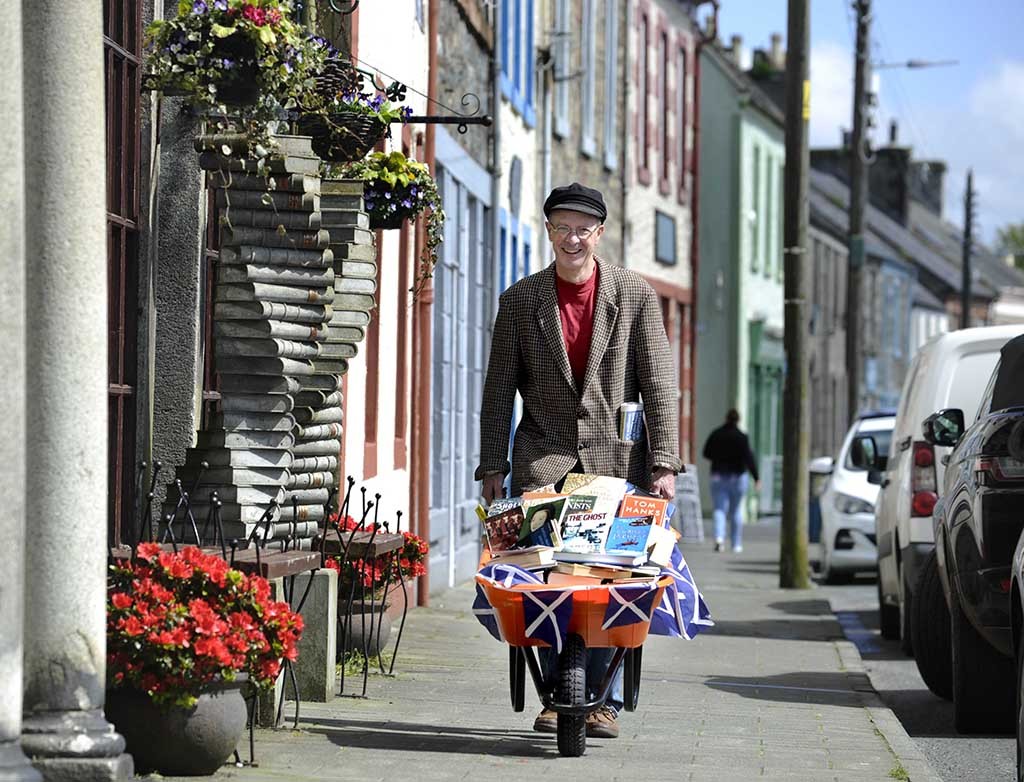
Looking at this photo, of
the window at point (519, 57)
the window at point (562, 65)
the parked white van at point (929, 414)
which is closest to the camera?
the parked white van at point (929, 414)

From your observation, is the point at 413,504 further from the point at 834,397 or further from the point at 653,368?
the point at 834,397

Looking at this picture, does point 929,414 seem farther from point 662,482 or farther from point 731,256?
point 731,256

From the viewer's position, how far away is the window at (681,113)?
3594cm

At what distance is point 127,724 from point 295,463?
2400 millimetres

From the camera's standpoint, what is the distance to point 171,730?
6914 millimetres

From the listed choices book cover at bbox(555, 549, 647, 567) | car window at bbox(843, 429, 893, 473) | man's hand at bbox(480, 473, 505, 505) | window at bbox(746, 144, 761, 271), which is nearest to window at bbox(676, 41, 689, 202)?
window at bbox(746, 144, 761, 271)

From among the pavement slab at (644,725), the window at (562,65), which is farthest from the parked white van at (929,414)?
the window at (562,65)

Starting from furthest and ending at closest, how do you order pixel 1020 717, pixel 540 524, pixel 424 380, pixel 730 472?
pixel 730 472 → pixel 424 380 → pixel 540 524 → pixel 1020 717

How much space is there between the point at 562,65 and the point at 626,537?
17900mm

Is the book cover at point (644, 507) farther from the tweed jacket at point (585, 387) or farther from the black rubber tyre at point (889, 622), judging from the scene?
the black rubber tyre at point (889, 622)

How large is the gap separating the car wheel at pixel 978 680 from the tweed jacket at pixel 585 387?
2.04m

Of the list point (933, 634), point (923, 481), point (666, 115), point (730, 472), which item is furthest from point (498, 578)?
point (666, 115)

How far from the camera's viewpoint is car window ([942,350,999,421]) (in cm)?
1366

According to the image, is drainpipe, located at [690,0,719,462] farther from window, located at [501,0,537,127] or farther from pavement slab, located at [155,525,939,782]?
pavement slab, located at [155,525,939,782]
